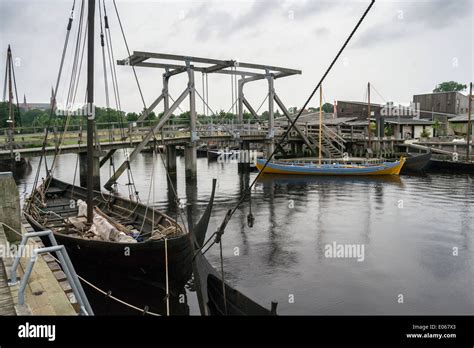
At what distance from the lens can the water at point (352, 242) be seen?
36.4ft

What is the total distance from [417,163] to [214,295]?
114 feet

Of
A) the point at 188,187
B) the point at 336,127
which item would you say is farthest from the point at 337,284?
the point at 336,127

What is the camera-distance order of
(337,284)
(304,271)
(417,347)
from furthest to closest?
(304,271), (337,284), (417,347)

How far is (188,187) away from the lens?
1240 inches

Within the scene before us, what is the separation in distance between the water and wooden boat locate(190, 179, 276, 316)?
1.68 m

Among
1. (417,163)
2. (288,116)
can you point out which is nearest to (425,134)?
(417,163)

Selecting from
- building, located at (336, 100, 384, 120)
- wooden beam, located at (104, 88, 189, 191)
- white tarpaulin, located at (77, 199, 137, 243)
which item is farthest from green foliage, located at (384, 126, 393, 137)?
white tarpaulin, located at (77, 199, 137, 243)

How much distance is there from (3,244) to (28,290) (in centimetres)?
258

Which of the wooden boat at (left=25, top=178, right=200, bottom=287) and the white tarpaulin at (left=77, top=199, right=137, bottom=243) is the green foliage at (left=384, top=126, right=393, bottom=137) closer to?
the wooden boat at (left=25, top=178, right=200, bottom=287)

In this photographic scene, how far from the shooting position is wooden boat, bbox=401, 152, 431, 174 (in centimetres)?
3738

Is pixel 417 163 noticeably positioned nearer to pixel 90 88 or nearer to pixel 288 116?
pixel 288 116

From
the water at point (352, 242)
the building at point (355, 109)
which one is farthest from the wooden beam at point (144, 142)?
the building at point (355, 109)

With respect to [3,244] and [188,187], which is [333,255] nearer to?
[3,244]

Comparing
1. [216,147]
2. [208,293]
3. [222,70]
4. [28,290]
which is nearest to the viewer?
[28,290]
